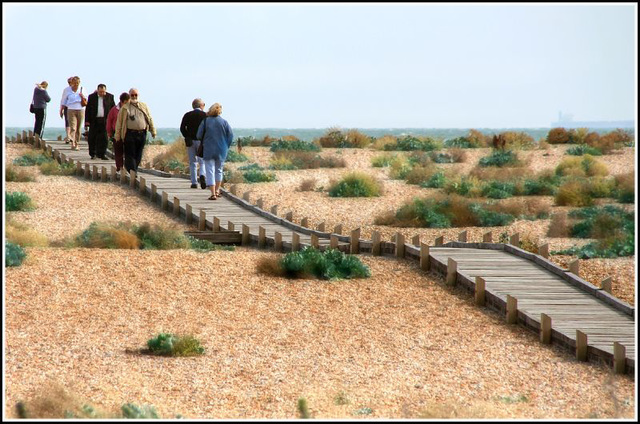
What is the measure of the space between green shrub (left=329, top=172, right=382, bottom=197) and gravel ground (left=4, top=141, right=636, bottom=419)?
34.0ft

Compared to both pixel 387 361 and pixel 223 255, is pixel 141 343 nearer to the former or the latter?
pixel 387 361

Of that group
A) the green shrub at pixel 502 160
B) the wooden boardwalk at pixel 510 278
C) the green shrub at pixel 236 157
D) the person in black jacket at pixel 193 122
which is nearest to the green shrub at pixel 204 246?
the wooden boardwalk at pixel 510 278

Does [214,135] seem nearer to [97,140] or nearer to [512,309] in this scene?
[512,309]

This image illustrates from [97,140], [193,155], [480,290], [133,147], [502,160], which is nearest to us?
[480,290]

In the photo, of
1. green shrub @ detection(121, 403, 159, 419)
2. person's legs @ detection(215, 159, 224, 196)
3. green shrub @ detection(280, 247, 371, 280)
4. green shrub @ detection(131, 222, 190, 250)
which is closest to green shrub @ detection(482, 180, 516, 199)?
person's legs @ detection(215, 159, 224, 196)

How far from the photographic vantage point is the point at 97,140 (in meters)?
28.6

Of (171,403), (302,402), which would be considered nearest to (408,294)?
(171,403)

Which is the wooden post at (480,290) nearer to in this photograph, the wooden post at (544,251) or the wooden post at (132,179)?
the wooden post at (544,251)

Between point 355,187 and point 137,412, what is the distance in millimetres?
18331

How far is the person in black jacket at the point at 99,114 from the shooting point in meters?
25.5

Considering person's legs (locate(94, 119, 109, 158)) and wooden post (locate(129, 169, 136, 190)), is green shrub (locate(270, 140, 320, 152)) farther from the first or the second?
wooden post (locate(129, 169, 136, 190))

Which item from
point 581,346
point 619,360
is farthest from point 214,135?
point 619,360

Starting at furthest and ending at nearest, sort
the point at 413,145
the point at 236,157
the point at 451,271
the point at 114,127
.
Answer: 1. the point at 413,145
2. the point at 236,157
3. the point at 114,127
4. the point at 451,271

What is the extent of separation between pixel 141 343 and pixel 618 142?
3853 cm
